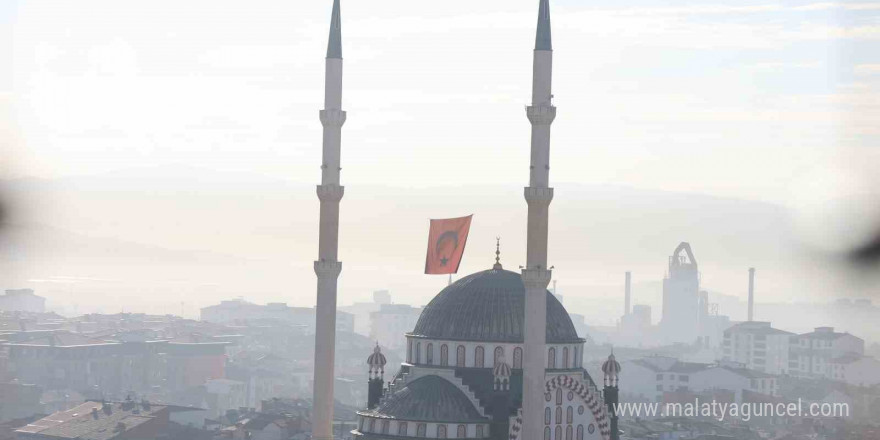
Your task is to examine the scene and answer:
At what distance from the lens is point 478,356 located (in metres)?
68.9

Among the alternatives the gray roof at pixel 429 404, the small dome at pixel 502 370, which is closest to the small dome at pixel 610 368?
the small dome at pixel 502 370

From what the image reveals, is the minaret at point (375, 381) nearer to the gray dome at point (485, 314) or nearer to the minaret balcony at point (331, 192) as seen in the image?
the gray dome at point (485, 314)

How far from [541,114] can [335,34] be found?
406 inches

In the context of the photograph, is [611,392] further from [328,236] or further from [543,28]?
[543,28]

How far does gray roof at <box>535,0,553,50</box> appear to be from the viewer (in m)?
59.5

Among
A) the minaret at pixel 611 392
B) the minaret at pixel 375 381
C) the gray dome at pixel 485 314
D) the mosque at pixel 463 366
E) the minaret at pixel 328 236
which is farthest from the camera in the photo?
the minaret at pixel 375 381

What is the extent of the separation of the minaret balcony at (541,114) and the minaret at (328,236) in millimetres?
8874

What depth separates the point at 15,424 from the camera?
119938 millimetres

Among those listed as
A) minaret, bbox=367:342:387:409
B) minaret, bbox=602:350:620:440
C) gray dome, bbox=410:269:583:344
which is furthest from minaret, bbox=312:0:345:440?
minaret, bbox=602:350:620:440

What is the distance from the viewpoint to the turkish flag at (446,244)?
232ft

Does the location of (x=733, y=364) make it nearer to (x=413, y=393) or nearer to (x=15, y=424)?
(x=15, y=424)

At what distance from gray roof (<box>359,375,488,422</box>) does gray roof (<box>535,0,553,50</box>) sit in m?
15.4

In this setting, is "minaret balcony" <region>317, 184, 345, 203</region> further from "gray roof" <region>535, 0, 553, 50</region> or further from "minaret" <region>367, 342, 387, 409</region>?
"gray roof" <region>535, 0, 553, 50</region>

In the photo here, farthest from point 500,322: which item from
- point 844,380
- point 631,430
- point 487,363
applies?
point 844,380
